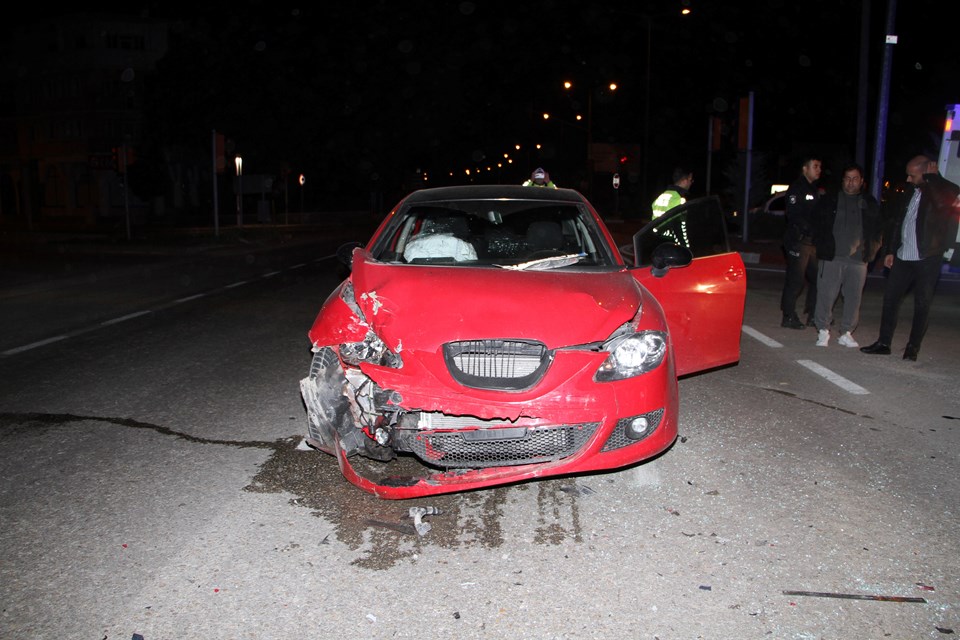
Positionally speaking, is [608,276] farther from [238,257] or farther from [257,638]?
[238,257]

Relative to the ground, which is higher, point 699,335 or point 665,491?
point 699,335

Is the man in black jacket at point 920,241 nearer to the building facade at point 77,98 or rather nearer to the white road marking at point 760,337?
the white road marking at point 760,337

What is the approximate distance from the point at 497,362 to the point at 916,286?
19.2 ft

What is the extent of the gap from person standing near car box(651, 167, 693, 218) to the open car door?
261 centimetres

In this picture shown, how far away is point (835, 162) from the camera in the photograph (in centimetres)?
3447

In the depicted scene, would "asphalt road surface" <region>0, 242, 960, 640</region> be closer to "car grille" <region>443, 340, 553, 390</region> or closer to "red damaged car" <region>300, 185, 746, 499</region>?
"red damaged car" <region>300, 185, 746, 499</region>

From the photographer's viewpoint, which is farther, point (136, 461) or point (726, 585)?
point (136, 461)

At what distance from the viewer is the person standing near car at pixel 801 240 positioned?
9320mm

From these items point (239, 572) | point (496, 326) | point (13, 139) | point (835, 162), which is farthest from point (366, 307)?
point (13, 139)

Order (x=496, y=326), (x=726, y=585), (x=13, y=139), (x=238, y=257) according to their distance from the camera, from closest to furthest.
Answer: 1. (x=726, y=585)
2. (x=496, y=326)
3. (x=238, y=257)
4. (x=13, y=139)

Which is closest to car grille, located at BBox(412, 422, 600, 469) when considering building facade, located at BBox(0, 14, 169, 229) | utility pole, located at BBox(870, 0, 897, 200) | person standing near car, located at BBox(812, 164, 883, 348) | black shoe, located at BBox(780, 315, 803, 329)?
person standing near car, located at BBox(812, 164, 883, 348)

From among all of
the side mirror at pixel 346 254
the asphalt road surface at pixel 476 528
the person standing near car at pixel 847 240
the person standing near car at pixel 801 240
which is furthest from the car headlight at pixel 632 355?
the person standing near car at pixel 801 240

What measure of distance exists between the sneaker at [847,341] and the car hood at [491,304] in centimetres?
483

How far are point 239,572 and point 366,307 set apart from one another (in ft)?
4.88
